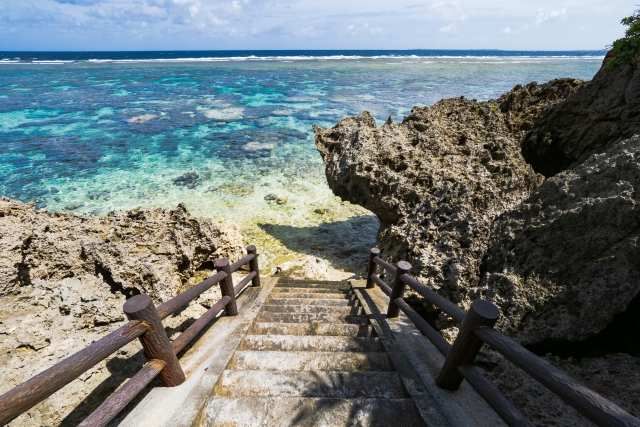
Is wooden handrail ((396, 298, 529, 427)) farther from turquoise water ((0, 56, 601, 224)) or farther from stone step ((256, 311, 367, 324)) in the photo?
turquoise water ((0, 56, 601, 224))

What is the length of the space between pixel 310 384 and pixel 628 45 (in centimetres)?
841

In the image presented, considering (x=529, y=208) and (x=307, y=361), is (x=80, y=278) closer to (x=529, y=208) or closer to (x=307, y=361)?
(x=307, y=361)

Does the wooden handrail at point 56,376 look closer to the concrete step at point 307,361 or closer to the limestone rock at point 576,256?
the concrete step at point 307,361

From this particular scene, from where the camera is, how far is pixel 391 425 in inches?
94.3

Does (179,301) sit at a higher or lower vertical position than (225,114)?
higher

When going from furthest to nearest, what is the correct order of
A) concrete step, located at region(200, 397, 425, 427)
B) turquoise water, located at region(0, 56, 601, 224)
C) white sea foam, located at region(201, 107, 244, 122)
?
1. white sea foam, located at region(201, 107, 244, 122)
2. turquoise water, located at region(0, 56, 601, 224)
3. concrete step, located at region(200, 397, 425, 427)

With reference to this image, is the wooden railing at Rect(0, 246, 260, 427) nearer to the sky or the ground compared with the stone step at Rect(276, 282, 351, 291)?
nearer to the sky

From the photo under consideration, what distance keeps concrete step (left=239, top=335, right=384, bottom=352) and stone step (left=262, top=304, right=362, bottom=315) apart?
3.84 feet

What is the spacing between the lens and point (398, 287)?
4.23 m

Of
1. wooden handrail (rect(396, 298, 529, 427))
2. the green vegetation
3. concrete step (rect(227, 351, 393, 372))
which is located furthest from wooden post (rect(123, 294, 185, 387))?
the green vegetation

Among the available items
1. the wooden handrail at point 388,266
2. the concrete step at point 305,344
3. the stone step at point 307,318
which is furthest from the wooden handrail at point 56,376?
the wooden handrail at point 388,266

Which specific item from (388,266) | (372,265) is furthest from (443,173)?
(388,266)

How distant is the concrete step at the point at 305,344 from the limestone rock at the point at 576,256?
200cm

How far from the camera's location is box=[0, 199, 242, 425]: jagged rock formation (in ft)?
11.1
